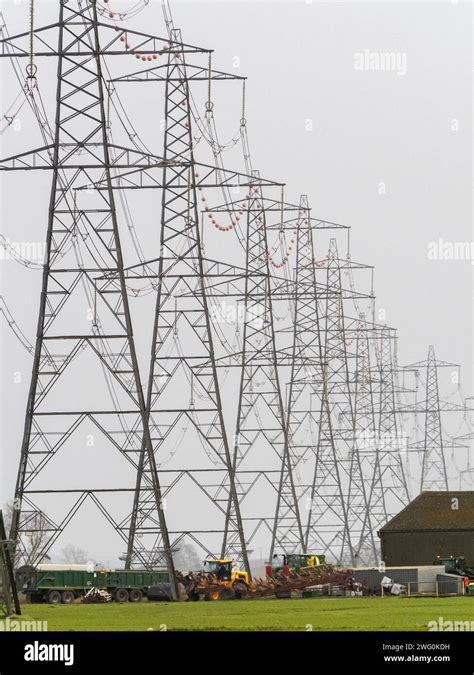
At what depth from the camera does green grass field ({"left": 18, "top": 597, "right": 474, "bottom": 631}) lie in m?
41.3

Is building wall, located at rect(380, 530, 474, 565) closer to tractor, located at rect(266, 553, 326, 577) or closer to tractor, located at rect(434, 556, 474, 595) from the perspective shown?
tractor, located at rect(434, 556, 474, 595)

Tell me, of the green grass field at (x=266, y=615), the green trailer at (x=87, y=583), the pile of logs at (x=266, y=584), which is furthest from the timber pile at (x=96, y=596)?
the green grass field at (x=266, y=615)

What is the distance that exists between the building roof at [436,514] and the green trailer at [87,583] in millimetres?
27088

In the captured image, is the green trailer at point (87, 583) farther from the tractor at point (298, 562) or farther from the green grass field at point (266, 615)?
the tractor at point (298, 562)

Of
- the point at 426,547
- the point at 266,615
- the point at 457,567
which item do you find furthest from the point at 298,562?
the point at 266,615

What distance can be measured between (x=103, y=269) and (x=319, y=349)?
46951 millimetres

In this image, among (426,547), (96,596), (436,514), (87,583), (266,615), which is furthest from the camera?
(436,514)

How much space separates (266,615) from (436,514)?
48.2 meters

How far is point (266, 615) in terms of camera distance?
A: 1912 inches

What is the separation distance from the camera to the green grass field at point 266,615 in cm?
4128

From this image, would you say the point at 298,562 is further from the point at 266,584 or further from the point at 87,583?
the point at 87,583

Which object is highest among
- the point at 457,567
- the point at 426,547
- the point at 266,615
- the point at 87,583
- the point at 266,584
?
the point at 266,615

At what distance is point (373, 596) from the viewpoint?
229 feet

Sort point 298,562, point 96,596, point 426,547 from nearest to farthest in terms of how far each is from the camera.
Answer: point 96,596 → point 298,562 → point 426,547
